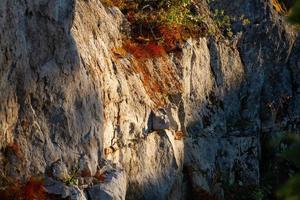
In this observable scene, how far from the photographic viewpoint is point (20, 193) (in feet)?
43.6

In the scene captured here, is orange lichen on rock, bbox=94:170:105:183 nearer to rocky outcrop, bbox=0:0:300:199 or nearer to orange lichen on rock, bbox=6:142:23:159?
rocky outcrop, bbox=0:0:300:199

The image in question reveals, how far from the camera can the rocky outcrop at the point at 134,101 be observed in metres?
14.1

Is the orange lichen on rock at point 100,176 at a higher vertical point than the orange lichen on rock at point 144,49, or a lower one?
lower

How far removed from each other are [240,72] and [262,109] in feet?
6.74

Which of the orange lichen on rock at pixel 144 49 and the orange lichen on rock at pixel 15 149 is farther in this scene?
the orange lichen on rock at pixel 144 49

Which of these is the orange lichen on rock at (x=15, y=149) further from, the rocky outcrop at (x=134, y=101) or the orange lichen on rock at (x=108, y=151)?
the orange lichen on rock at (x=108, y=151)

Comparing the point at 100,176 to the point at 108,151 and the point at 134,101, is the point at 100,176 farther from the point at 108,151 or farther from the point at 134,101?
the point at 134,101

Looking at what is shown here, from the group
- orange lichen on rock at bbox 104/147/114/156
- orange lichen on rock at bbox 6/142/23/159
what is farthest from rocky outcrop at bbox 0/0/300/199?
orange lichen on rock at bbox 104/147/114/156

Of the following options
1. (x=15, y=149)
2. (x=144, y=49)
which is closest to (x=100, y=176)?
Result: (x=15, y=149)

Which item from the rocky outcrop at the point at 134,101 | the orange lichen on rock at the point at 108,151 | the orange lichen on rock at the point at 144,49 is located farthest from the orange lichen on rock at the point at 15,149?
the orange lichen on rock at the point at 144,49

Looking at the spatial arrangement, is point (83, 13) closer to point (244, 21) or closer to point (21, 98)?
point (21, 98)

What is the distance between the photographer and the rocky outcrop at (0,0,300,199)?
46.3ft

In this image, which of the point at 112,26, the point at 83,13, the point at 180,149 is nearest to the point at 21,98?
the point at 83,13

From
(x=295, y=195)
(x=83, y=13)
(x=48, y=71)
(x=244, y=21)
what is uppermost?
(x=244, y=21)
